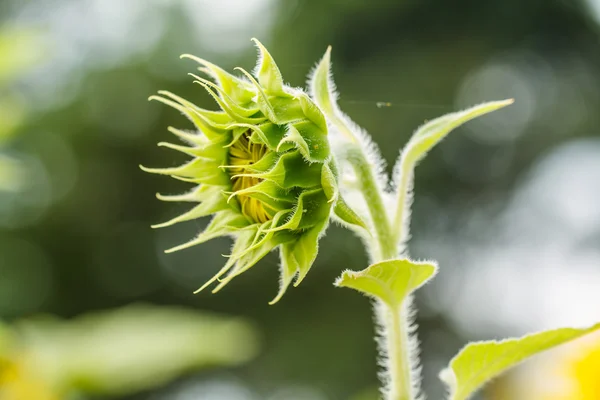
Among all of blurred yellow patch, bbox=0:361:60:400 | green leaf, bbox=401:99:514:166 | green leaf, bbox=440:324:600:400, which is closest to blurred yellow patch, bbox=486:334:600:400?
green leaf, bbox=440:324:600:400

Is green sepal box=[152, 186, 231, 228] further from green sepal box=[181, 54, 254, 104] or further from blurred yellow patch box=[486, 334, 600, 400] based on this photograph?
blurred yellow patch box=[486, 334, 600, 400]

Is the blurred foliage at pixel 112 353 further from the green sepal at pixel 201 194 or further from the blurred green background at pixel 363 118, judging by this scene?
the blurred green background at pixel 363 118

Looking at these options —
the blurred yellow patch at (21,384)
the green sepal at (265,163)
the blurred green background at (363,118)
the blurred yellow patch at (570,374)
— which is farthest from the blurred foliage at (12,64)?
the blurred green background at (363,118)

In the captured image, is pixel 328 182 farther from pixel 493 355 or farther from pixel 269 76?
pixel 493 355

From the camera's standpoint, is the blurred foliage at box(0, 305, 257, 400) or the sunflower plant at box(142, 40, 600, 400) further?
the blurred foliage at box(0, 305, 257, 400)

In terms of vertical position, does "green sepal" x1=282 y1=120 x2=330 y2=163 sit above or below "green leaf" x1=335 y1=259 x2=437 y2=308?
above

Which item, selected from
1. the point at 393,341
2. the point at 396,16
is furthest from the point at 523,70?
the point at 393,341

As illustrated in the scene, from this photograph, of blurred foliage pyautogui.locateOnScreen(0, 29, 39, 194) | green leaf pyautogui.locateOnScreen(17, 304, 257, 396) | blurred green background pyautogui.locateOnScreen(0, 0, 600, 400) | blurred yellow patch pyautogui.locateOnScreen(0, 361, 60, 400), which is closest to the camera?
blurred yellow patch pyautogui.locateOnScreen(0, 361, 60, 400)
